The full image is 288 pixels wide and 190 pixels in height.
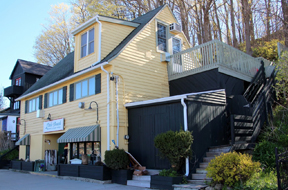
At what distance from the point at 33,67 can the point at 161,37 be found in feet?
67.8

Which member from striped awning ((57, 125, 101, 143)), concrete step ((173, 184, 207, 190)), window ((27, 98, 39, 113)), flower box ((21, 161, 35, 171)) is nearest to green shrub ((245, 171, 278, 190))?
concrete step ((173, 184, 207, 190))

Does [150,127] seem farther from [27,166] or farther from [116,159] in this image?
[27,166]

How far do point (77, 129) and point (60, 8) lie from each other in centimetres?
2268

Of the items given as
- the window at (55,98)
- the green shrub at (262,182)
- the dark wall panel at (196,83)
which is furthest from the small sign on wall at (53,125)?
the green shrub at (262,182)

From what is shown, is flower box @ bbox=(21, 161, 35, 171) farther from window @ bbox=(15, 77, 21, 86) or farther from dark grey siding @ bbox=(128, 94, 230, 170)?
window @ bbox=(15, 77, 21, 86)

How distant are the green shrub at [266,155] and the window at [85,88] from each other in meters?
7.67

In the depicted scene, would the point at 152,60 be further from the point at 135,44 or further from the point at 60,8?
the point at 60,8

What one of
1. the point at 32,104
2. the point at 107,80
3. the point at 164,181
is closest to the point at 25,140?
the point at 32,104

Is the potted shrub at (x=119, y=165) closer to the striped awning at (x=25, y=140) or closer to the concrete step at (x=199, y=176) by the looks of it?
the concrete step at (x=199, y=176)

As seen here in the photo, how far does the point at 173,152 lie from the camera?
877 centimetres

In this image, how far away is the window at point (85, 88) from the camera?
13102 millimetres

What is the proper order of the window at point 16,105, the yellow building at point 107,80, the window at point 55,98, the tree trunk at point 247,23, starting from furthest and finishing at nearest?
the window at point 16,105 → the tree trunk at point 247,23 → the window at point 55,98 → the yellow building at point 107,80

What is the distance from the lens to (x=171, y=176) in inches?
338

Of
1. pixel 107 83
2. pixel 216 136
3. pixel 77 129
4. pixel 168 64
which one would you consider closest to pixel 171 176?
pixel 216 136
